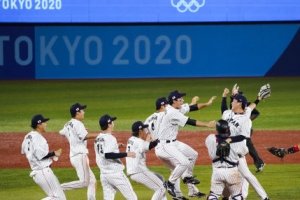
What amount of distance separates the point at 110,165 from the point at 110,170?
62 mm

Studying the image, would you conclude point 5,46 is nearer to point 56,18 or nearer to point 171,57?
point 56,18

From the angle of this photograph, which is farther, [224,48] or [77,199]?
[224,48]

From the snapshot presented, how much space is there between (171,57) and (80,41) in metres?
2.65

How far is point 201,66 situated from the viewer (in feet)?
80.0

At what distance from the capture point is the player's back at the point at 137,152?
1077 cm

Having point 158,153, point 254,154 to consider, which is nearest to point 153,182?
point 158,153

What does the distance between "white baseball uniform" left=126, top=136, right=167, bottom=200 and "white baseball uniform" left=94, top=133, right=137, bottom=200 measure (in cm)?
47

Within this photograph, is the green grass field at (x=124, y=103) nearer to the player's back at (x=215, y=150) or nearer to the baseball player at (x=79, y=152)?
the baseball player at (x=79, y=152)

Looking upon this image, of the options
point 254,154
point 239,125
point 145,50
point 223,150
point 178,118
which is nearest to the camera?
point 223,150

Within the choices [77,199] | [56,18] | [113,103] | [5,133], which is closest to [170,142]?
[77,199]

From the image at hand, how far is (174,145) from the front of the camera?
38.0 ft

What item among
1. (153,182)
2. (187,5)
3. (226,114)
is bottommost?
(153,182)

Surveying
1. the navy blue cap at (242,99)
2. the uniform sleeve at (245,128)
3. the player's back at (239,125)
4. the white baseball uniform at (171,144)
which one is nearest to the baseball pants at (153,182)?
the white baseball uniform at (171,144)

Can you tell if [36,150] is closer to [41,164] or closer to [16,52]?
[41,164]
